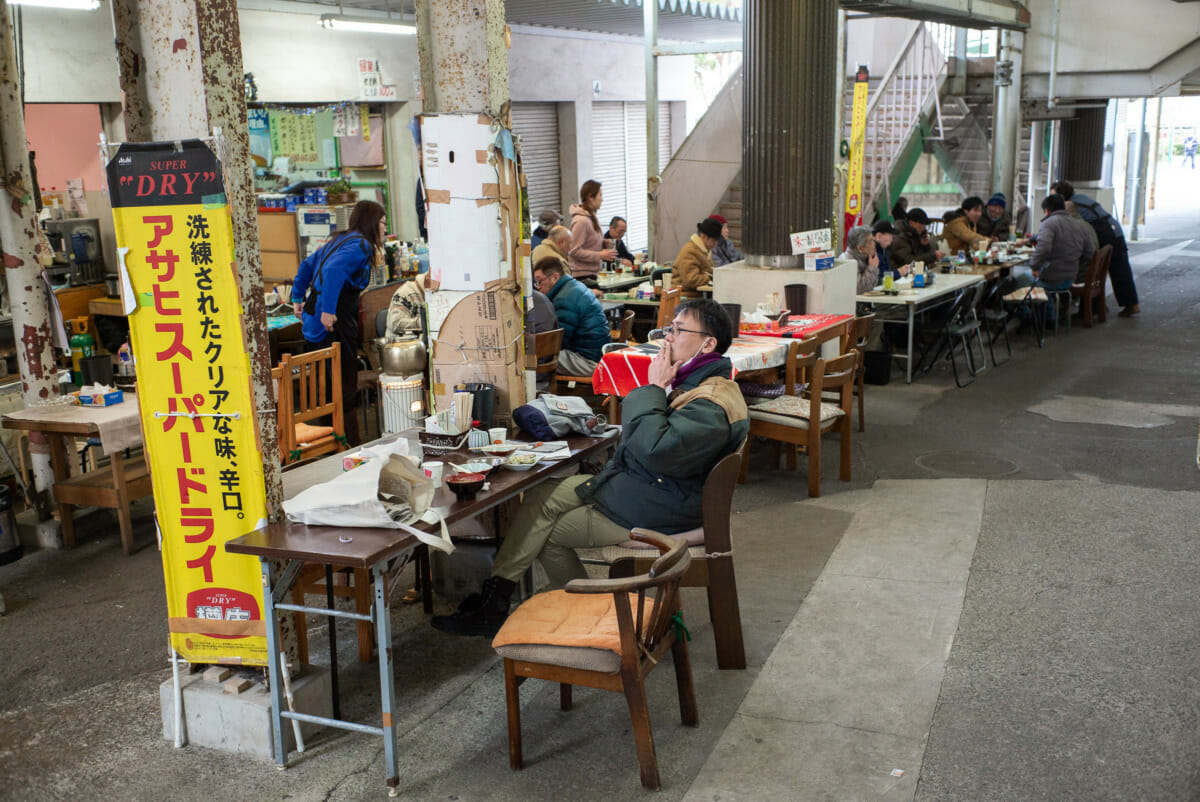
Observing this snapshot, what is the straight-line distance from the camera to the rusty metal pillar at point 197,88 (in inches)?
137

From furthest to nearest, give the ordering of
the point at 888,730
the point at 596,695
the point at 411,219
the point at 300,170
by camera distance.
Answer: the point at 411,219
the point at 300,170
the point at 596,695
the point at 888,730

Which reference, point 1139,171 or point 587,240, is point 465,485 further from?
point 1139,171

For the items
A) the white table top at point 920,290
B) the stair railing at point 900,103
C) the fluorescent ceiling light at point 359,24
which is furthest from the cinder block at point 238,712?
the stair railing at point 900,103

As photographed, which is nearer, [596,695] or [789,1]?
[596,695]

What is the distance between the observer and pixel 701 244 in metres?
9.39

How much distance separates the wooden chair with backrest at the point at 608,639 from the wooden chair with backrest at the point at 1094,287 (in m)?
9.31

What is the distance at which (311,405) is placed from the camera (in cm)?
630

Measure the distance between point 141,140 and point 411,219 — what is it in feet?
30.0

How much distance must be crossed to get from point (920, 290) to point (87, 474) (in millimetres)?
6661

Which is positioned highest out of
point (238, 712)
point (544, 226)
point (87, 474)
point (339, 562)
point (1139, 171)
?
point (1139, 171)

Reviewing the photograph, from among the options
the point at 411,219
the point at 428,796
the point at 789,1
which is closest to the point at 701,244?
the point at 789,1

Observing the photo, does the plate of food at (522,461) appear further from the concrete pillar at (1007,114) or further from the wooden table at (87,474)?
the concrete pillar at (1007,114)

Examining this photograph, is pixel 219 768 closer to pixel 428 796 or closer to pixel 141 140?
pixel 428 796

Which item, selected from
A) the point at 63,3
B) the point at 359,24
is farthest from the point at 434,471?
the point at 359,24
